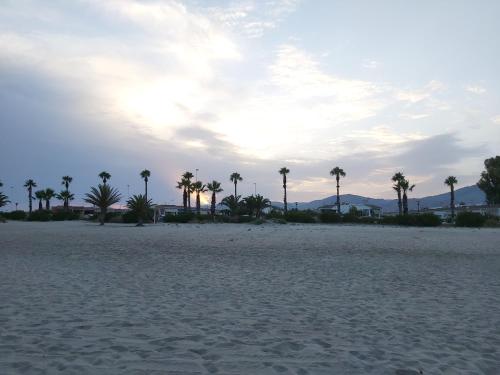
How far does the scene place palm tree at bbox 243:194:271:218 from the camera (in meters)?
68.1

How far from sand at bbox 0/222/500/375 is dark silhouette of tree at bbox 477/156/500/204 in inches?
3128

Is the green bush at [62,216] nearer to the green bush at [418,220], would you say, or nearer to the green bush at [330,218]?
the green bush at [330,218]

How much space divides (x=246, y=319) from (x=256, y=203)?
2424 inches

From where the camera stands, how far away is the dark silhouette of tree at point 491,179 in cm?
8084

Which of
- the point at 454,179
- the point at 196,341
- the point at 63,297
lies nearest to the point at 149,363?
the point at 196,341

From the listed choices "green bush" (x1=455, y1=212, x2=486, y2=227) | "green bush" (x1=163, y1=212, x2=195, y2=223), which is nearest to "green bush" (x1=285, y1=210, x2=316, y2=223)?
"green bush" (x1=163, y1=212, x2=195, y2=223)

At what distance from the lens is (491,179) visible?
8250cm

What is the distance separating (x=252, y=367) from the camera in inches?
175

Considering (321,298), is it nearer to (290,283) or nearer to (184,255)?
(290,283)

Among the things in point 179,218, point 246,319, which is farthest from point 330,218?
point 246,319

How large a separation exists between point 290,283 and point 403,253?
9468 millimetres

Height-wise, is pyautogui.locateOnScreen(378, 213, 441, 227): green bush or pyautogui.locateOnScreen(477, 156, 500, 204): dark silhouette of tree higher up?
pyautogui.locateOnScreen(477, 156, 500, 204): dark silhouette of tree

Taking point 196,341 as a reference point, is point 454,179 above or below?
above

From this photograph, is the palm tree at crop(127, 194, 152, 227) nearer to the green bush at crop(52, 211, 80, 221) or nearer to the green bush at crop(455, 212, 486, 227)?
the green bush at crop(52, 211, 80, 221)
